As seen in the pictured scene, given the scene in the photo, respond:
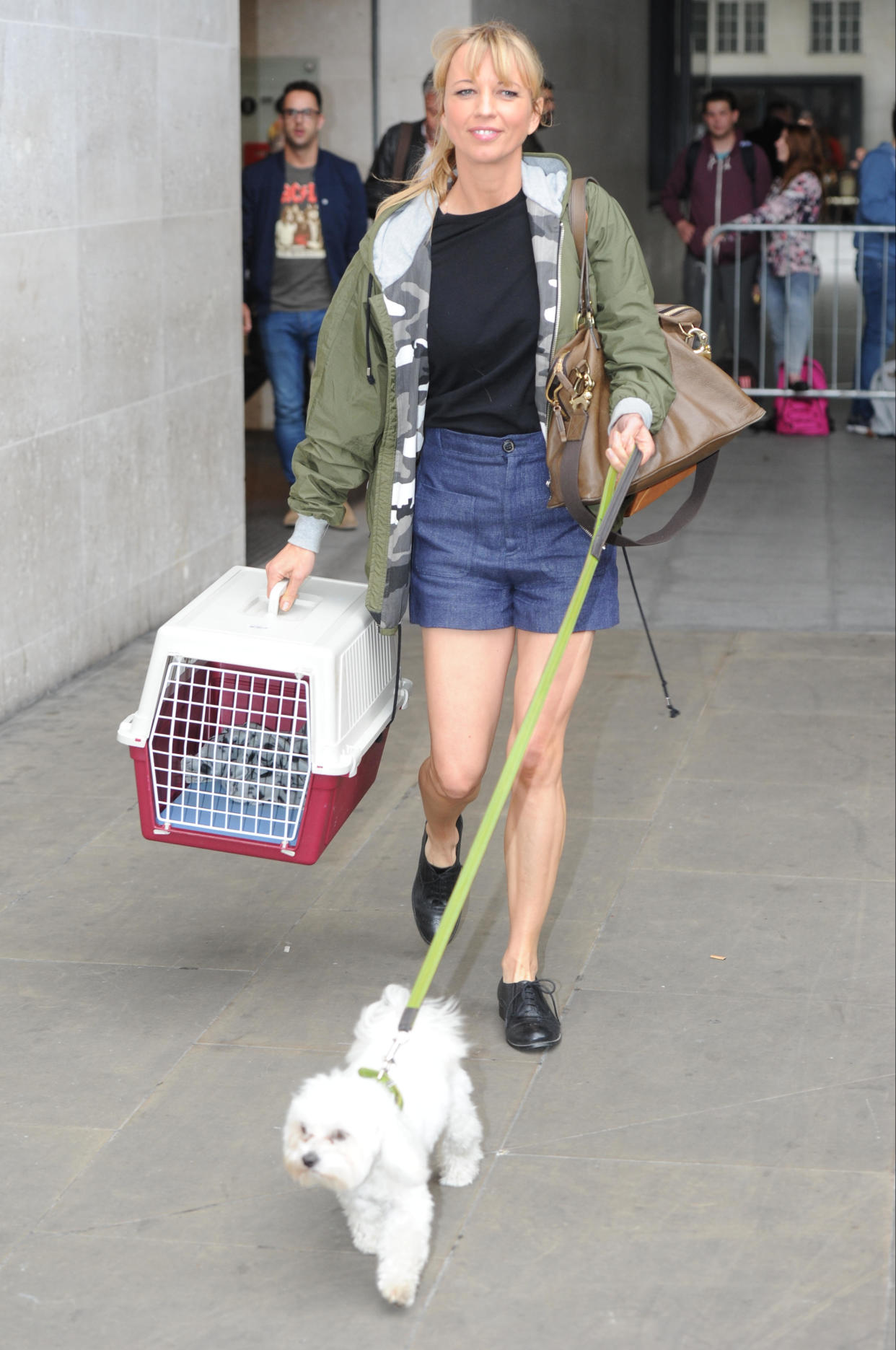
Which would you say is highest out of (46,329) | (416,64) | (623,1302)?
(416,64)

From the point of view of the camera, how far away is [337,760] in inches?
142

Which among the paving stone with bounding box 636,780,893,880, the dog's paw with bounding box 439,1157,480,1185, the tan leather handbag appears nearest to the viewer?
the dog's paw with bounding box 439,1157,480,1185

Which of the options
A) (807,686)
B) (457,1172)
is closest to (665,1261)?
(457,1172)

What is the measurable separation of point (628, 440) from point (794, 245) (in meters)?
9.20

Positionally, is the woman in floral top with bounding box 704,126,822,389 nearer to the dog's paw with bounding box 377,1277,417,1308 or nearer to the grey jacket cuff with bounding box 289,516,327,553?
the grey jacket cuff with bounding box 289,516,327,553

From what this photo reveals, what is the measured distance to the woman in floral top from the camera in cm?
1202

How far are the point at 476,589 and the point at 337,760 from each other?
1.61 ft

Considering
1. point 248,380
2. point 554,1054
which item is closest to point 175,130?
point 248,380

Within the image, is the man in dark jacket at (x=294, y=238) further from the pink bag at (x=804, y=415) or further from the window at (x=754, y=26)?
the window at (x=754, y=26)

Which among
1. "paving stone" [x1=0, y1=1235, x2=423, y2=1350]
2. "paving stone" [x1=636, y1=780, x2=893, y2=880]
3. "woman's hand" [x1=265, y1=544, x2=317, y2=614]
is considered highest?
"woman's hand" [x1=265, y1=544, x2=317, y2=614]

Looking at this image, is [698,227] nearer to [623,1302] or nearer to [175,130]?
[175,130]

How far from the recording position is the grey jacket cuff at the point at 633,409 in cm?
349

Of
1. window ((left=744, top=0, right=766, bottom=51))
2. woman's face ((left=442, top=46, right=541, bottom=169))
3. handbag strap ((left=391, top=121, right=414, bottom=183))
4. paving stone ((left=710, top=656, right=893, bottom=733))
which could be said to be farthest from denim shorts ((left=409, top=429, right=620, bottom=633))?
window ((left=744, top=0, right=766, bottom=51))

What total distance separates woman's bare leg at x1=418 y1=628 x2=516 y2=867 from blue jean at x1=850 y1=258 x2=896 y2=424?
9042 mm
